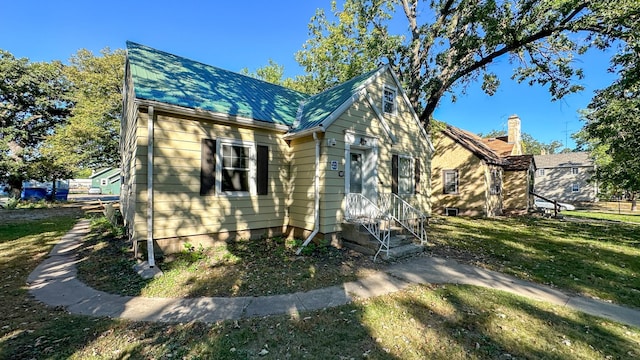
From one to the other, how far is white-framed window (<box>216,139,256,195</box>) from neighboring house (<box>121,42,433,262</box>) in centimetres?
3

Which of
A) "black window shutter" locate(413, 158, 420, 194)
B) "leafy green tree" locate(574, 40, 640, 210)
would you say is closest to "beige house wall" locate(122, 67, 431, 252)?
"black window shutter" locate(413, 158, 420, 194)

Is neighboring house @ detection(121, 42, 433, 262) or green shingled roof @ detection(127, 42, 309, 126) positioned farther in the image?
green shingled roof @ detection(127, 42, 309, 126)

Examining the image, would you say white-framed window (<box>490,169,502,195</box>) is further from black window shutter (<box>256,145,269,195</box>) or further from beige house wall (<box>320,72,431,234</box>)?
black window shutter (<box>256,145,269,195</box>)

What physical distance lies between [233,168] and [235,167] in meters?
0.07

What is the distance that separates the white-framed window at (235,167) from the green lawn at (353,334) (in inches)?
160

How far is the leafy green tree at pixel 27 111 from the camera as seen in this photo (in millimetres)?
18562

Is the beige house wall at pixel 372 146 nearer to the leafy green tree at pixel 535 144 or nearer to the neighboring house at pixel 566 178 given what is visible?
the neighboring house at pixel 566 178

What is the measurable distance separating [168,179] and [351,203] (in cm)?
499

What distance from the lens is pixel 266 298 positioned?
4.61 m

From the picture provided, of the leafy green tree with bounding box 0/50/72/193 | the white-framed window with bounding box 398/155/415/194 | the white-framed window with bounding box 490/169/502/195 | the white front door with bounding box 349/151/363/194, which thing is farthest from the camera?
the leafy green tree with bounding box 0/50/72/193

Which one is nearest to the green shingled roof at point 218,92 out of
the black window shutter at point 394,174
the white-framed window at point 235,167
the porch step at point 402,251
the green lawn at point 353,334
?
the white-framed window at point 235,167

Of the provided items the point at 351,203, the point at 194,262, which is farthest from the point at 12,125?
the point at 351,203

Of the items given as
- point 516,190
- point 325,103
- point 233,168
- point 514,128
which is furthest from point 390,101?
point 514,128

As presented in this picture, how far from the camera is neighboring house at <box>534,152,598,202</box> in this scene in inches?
1268
